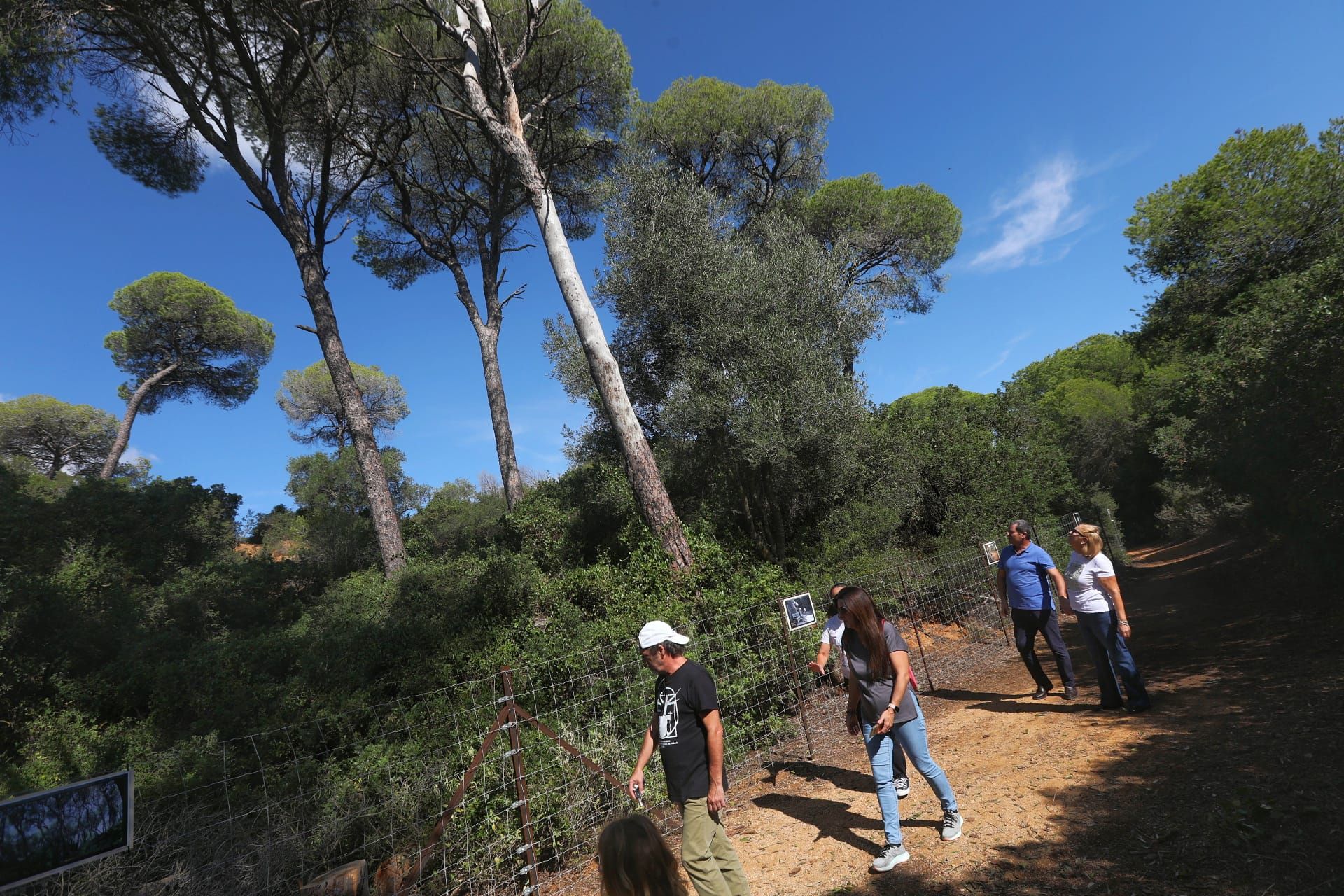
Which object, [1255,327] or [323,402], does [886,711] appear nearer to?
[1255,327]

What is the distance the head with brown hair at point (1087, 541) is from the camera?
4551mm

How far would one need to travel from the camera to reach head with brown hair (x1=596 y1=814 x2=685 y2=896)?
64.9 inches

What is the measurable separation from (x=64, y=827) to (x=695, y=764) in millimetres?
2230

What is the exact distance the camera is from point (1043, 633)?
504cm

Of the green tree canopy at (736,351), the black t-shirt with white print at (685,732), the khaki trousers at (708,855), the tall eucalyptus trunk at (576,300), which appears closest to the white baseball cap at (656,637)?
the black t-shirt with white print at (685,732)

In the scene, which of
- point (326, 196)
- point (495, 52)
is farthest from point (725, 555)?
point (326, 196)

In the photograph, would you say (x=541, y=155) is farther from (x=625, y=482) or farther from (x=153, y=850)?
(x=153, y=850)

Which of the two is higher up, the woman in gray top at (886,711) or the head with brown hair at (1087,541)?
the head with brown hair at (1087,541)

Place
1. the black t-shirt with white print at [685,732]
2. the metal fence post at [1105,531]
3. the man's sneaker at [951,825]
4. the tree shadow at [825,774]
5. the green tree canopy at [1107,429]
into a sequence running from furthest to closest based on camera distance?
the green tree canopy at [1107,429] < the metal fence post at [1105,531] < the tree shadow at [825,774] < the man's sneaker at [951,825] < the black t-shirt with white print at [685,732]

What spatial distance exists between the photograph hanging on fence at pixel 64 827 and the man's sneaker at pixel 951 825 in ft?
12.0

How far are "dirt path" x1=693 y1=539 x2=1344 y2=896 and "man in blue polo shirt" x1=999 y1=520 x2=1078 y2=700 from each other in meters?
0.29

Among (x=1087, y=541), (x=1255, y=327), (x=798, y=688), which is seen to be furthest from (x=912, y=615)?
(x=1255, y=327)


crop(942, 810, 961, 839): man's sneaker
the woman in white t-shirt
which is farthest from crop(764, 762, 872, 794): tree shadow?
the woman in white t-shirt

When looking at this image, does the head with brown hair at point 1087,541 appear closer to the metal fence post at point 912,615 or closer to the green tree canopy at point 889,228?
the metal fence post at point 912,615
